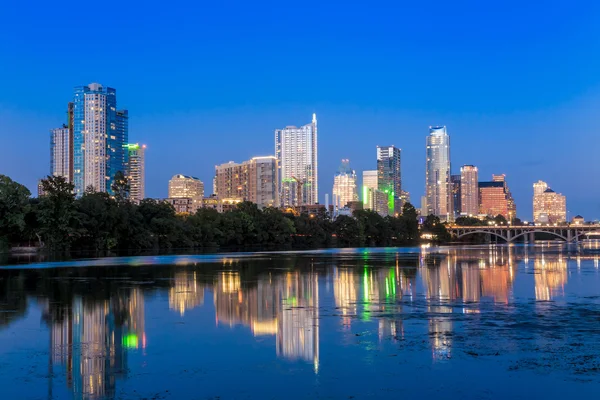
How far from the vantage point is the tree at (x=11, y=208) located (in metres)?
95.7

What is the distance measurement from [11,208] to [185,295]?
258 ft

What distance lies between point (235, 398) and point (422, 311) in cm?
1241

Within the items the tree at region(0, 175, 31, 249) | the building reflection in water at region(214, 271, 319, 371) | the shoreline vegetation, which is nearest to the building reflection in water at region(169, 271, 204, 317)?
the building reflection in water at region(214, 271, 319, 371)

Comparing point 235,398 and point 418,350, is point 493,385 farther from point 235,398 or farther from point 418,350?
point 235,398

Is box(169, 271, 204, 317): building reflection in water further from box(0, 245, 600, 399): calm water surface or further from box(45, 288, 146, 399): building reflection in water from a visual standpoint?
box(45, 288, 146, 399): building reflection in water

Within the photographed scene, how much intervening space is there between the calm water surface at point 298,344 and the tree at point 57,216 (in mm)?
78576

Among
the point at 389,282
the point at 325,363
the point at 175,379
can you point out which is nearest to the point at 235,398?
the point at 175,379

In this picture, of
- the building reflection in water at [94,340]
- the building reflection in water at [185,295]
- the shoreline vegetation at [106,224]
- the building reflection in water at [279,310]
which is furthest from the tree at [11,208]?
the building reflection in water at [94,340]

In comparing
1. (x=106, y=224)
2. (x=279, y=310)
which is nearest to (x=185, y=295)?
(x=279, y=310)

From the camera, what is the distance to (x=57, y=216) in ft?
347

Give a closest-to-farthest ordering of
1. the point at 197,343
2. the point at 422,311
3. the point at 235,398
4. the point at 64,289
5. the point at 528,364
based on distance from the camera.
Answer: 1. the point at 235,398
2. the point at 528,364
3. the point at 197,343
4. the point at 422,311
5. the point at 64,289

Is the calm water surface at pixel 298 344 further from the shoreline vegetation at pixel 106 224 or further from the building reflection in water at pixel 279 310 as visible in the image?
the shoreline vegetation at pixel 106 224

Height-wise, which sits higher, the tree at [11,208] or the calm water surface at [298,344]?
the tree at [11,208]

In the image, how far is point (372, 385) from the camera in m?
12.1
